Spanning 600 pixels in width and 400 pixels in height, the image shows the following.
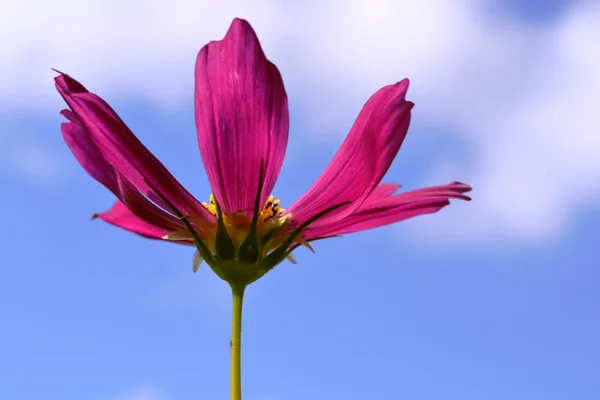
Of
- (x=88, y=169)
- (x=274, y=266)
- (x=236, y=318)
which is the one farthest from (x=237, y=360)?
(x=88, y=169)

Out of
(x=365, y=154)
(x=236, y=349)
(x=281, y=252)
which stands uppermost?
(x=365, y=154)

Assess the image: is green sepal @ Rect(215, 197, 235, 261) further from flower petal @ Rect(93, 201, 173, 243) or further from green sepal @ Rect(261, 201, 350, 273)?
flower petal @ Rect(93, 201, 173, 243)

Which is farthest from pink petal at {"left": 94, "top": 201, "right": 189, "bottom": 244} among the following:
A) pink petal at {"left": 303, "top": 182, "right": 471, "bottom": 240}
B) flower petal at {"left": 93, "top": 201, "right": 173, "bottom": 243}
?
pink petal at {"left": 303, "top": 182, "right": 471, "bottom": 240}

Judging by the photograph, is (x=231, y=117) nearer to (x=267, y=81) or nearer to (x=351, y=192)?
(x=267, y=81)

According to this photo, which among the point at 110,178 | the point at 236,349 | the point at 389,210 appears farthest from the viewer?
the point at 389,210

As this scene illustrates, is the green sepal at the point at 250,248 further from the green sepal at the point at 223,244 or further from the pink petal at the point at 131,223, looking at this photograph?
the pink petal at the point at 131,223

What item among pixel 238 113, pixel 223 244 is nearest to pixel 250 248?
pixel 223 244

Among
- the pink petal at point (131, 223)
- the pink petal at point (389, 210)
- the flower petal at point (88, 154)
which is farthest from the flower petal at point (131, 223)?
the pink petal at point (389, 210)

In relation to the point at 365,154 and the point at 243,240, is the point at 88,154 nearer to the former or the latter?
the point at 243,240
